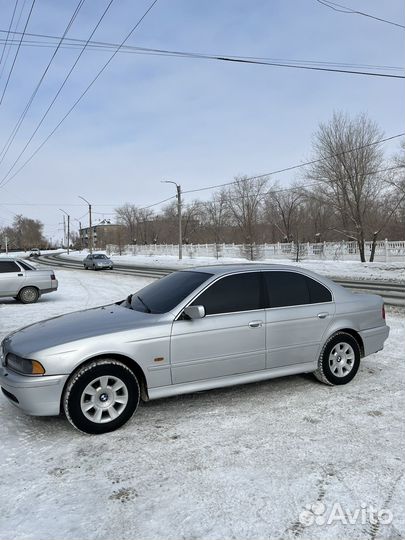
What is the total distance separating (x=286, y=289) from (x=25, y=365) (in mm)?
2915

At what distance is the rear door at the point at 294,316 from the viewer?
4.91m

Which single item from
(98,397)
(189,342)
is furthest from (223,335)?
(98,397)

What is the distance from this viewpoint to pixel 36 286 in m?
14.1

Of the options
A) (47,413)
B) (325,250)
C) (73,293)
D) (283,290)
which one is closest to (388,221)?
(325,250)

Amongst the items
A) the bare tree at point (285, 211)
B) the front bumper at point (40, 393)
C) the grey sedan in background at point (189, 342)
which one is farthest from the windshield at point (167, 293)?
the bare tree at point (285, 211)

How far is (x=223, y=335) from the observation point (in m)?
4.61

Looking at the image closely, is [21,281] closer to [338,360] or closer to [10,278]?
[10,278]

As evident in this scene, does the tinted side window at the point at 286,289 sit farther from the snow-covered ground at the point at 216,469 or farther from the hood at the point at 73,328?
the hood at the point at 73,328

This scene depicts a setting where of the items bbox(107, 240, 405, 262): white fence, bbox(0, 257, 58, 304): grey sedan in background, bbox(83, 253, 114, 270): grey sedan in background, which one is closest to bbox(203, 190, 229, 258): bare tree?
bbox(107, 240, 405, 262): white fence

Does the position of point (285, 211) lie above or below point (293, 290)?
above

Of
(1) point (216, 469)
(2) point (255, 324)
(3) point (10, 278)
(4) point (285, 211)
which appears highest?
(4) point (285, 211)

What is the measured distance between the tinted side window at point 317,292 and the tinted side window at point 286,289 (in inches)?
2.4

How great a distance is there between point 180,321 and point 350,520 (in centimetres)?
231

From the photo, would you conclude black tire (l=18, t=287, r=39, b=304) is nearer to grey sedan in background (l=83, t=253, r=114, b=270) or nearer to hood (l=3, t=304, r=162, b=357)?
hood (l=3, t=304, r=162, b=357)
